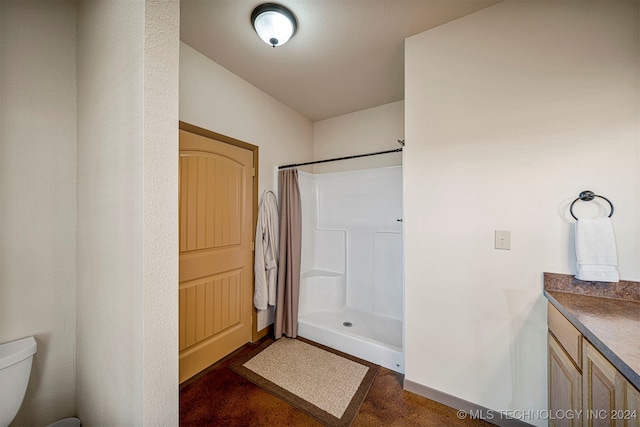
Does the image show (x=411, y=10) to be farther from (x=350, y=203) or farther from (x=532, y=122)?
(x=350, y=203)

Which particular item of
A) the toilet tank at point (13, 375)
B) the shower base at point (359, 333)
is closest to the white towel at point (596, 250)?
the shower base at point (359, 333)

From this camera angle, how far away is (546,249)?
4.20ft

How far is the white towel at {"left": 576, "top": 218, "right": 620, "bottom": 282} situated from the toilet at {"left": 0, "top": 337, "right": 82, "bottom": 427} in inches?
108

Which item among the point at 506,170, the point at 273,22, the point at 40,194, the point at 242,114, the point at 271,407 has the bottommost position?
the point at 271,407

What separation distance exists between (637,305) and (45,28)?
3309 mm

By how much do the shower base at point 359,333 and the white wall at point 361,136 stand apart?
5.89 feet

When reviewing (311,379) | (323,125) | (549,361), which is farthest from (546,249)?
(323,125)

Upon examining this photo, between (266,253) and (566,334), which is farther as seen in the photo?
(266,253)

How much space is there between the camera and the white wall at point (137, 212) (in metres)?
0.77

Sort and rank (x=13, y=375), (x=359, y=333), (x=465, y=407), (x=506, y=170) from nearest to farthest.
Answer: (x=13, y=375) < (x=506, y=170) < (x=465, y=407) < (x=359, y=333)

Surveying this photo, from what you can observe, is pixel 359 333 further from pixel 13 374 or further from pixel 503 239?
pixel 13 374

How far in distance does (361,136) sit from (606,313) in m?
2.44

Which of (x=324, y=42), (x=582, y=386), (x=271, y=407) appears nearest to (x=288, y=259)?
(x=271, y=407)

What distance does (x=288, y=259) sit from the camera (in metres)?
2.36
